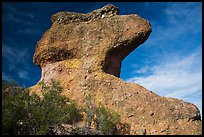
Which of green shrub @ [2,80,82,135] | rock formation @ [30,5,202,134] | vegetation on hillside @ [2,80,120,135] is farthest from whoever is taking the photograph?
rock formation @ [30,5,202,134]

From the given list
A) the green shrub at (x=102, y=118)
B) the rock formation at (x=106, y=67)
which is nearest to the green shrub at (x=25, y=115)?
the green shrub at (x=102, y=118)

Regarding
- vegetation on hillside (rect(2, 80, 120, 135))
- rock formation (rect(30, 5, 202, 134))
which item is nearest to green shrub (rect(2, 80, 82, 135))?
vegetation on hillside (rect(2, 80, 120, 135))

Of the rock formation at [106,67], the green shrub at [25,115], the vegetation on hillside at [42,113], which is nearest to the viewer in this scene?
the green shrub at [25,115]

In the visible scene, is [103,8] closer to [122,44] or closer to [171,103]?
[122,44]

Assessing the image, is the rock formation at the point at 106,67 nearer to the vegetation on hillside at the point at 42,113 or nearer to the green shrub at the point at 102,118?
the green shrub at the point at 102,118

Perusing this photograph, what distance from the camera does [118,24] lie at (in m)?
23.2

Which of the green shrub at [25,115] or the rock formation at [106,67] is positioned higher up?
the rock formation at [106,67]

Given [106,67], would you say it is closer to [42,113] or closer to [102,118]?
[102,118]

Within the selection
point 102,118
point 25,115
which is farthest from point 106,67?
point 25,115

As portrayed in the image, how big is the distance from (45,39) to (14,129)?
11.6 meters

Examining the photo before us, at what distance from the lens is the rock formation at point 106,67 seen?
18459mm

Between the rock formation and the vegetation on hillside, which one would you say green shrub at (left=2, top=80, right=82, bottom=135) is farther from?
the rock formation

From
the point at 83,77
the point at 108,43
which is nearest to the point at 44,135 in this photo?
the point at 83,77

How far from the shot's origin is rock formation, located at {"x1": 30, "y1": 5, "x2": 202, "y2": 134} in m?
18.5
